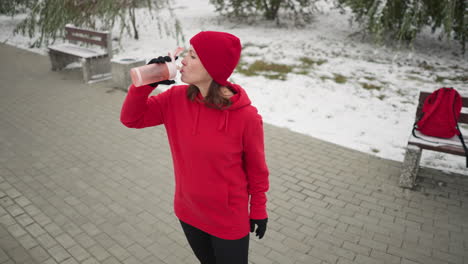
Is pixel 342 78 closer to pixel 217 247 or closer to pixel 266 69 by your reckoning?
pixel 266 69

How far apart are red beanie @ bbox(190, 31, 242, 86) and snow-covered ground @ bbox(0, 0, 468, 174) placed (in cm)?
402

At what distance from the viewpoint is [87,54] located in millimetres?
8188

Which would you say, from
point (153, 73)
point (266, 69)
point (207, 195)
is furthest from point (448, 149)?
point (266, 69)

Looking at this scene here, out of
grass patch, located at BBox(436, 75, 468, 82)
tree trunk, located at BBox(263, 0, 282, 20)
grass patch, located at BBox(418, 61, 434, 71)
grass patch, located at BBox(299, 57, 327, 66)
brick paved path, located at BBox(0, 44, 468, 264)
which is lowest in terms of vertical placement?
brick paved path, located at BBox(0, 44, 468, 264)

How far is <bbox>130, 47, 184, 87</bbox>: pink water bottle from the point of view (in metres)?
1.75

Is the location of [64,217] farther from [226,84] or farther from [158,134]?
[226,84]

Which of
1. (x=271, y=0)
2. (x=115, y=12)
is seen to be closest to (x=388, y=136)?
(x=115, y=12)

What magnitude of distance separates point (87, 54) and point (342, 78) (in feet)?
18.2

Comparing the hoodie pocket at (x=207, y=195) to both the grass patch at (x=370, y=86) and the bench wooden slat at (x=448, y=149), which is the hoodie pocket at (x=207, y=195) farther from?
the grass patch at (x=370, y=86)

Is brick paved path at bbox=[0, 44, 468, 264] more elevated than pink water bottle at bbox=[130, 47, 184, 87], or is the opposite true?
pink water bottle at bbox=[130, 47, 184, 87]

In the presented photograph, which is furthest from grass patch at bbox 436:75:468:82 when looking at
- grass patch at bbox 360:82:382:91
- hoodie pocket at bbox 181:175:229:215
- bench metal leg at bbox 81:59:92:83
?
hoodie pocket at bbox 181:175:229:215

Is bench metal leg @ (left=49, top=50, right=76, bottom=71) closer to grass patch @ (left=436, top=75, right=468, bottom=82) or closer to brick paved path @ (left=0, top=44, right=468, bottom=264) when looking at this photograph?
brick paved path @ (left=0, top=44, right=468, bottom=264)

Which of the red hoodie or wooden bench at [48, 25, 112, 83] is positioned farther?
wooden bench at [48, 25, 112, 83]

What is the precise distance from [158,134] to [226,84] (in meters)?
→ 3.95
